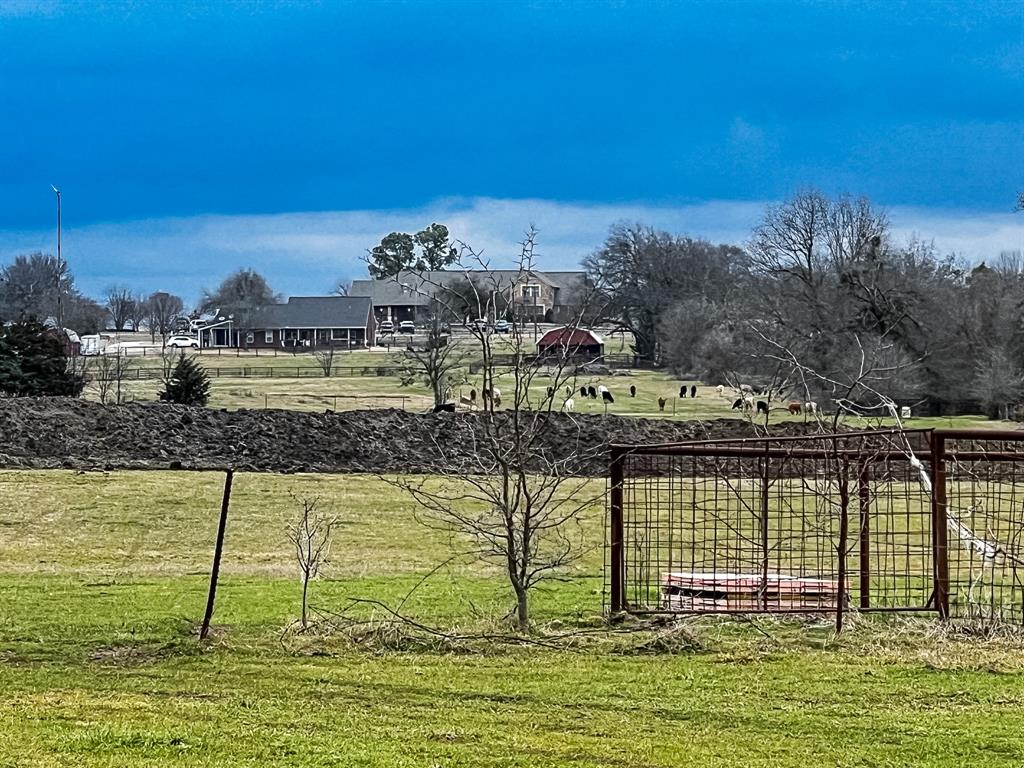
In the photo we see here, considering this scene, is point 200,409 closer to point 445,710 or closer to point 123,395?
point 123,395

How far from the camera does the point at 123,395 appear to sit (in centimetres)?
4262

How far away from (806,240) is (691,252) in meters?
23.4

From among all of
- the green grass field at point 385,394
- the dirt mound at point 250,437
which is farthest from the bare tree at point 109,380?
the dirt mound at point 250,437

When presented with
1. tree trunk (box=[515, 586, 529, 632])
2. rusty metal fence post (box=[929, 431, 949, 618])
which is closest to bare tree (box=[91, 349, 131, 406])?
tree trunk (box=[515, 586, 529, 632])

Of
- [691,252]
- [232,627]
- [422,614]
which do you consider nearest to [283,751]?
[232,627]

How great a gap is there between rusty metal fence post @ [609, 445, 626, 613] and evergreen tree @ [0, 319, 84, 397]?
31.9 m

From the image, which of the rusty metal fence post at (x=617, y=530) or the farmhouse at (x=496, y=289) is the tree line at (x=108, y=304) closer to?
the farmhouse at (x=496, y=289)

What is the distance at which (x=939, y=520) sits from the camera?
9.40 m

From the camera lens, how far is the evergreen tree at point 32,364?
38.4 metres

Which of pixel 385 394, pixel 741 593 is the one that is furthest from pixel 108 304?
pixel 741 593

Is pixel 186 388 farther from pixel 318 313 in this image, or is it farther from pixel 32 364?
pixel 318 313

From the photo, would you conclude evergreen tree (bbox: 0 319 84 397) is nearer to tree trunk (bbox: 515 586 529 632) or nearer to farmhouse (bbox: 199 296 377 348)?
tree trunk (bbox: 515 586 529 632)

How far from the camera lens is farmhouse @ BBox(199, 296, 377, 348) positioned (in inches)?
3752

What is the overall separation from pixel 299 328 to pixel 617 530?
88298 mm
